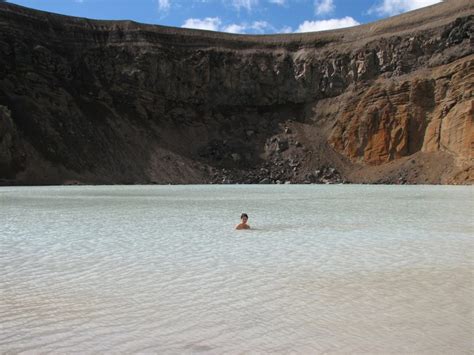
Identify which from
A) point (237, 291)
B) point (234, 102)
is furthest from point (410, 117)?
point (237, 291)

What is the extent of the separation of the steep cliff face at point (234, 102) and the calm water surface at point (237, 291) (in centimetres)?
3668

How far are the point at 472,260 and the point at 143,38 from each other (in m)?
57.5

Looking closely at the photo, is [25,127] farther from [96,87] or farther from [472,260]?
[472,260]

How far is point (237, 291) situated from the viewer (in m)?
5.60

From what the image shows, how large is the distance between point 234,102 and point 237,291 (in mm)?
56399

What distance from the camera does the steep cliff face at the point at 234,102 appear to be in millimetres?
47062

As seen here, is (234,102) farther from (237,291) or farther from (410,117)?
(237,291)

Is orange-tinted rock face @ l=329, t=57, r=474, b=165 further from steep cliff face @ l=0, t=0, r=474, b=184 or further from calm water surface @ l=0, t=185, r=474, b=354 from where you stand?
calm water surface @ l=0, t=185, r=474, b=354

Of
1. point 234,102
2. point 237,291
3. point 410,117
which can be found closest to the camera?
point 237,291

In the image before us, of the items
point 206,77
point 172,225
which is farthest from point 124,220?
point 206,77

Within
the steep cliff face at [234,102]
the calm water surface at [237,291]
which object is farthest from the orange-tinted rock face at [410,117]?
the calm water surface at [237,291]

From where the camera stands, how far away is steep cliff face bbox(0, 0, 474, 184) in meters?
47.1

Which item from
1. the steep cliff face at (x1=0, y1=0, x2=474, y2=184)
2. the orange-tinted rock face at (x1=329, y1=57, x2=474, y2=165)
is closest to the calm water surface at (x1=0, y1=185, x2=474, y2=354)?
the steep cliff face at (x1=0, y1=0, x2=474, y2=184)

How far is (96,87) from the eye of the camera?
55312mm
